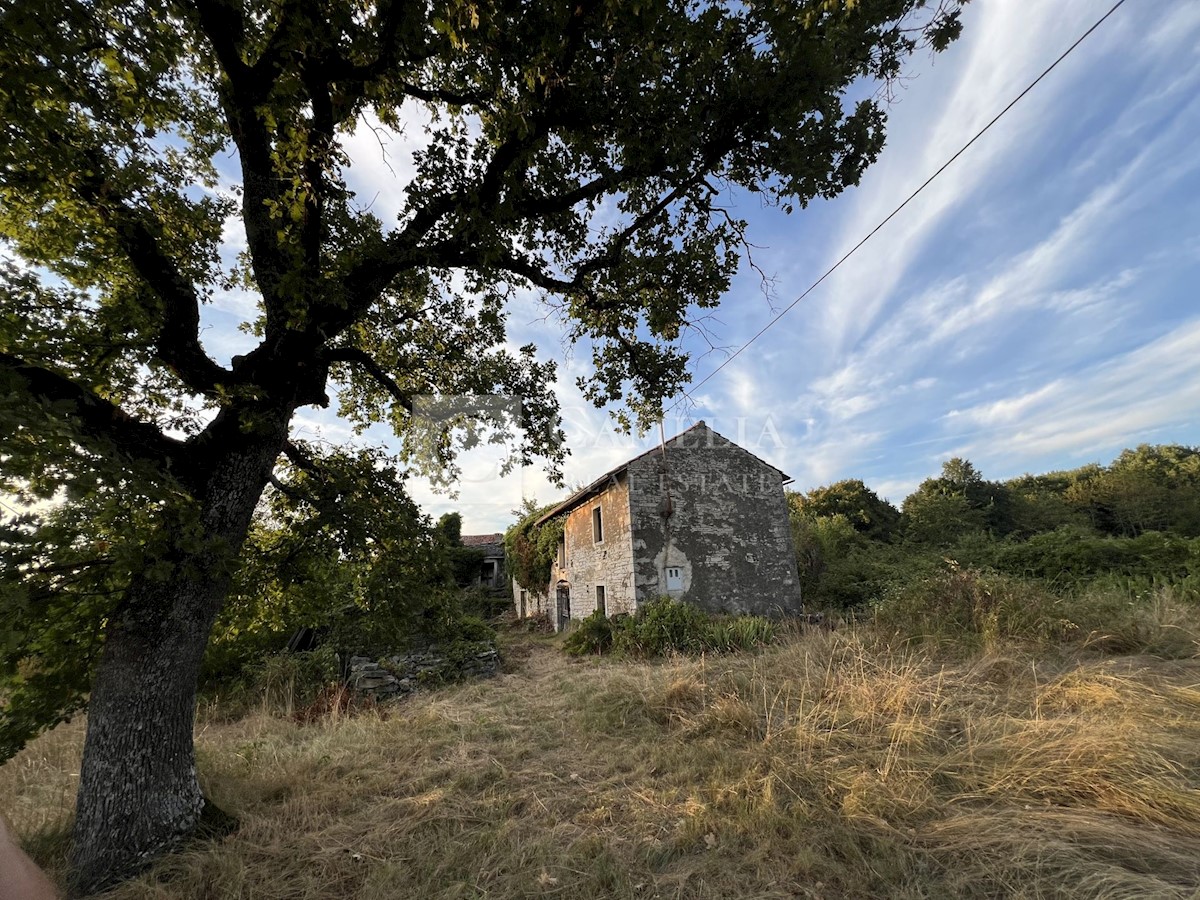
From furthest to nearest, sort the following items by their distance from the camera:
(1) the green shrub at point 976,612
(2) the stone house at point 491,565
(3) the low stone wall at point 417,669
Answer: (2) the stone house at point 491,565, (3) the low stone wall at point 417,669, (1) the green shrub at point 976,612

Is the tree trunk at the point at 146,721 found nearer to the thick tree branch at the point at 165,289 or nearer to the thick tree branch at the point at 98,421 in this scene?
the thick tree branch at the point at 98,421

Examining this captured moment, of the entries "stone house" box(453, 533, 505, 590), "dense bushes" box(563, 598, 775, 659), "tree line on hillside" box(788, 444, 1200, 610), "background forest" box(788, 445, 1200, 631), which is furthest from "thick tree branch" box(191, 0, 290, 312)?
"stone house" box(453, 533, 505, 590)

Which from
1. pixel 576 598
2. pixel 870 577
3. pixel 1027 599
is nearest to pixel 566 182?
pixel 1027 599

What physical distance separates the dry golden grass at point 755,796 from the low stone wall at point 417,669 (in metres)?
2.62

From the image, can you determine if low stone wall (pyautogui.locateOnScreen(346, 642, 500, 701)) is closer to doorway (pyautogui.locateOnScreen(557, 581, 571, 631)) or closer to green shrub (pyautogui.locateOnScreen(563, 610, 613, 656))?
green shrub (pyautogui.locateOnScreen(563, 610, 613, 656))

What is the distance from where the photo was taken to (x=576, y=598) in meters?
17.2

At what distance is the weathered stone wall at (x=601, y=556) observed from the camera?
543 inches

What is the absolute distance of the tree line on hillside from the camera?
1216 cm

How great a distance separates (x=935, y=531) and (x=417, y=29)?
31875mm

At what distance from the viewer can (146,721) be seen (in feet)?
11.3

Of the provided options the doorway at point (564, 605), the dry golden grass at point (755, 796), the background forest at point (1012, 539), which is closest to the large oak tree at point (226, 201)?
the dry golden grass at point (755, 796)

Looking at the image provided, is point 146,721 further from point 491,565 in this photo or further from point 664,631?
point 491,565

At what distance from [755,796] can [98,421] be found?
5419 millimetres

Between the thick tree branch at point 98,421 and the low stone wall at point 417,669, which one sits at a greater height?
the thick tree branch at point 98,421
